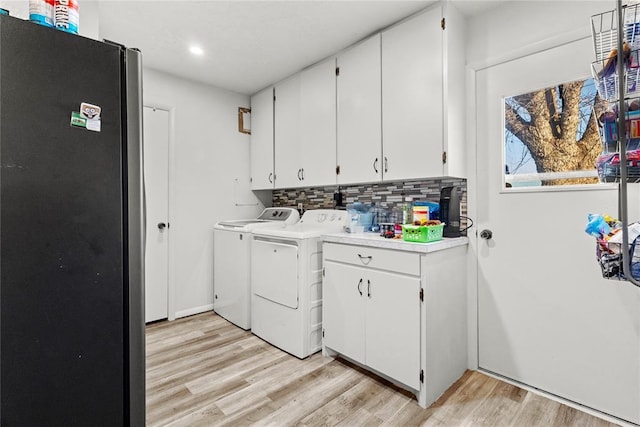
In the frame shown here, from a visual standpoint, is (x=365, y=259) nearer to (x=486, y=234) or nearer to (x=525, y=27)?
(x=486, y=234)

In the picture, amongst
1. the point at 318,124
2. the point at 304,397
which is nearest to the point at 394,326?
the point at 304,397

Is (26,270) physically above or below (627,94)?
below

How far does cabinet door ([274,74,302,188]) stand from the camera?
3.17 metres

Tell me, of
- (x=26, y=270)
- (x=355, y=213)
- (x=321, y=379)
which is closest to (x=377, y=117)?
(x=355, y=213)

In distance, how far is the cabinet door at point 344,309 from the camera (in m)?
2.13

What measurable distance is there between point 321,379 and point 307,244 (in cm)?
94

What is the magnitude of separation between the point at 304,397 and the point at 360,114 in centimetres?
207

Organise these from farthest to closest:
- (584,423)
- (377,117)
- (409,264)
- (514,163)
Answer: (377,117), (514,163), (409,264), (584,423)

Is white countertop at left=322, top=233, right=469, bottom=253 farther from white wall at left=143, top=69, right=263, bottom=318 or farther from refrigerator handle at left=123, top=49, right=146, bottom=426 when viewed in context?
white wall at left=143, top=69, right=263, bottom=318

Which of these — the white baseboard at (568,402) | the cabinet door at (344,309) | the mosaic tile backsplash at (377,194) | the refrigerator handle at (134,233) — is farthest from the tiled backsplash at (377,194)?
the refrigerator handle at (134,233)

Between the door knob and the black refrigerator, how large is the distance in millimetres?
2057

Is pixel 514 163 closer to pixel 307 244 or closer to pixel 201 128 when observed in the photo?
pixel 307 244

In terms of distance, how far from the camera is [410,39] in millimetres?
2184

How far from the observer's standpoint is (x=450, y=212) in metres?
2.17
